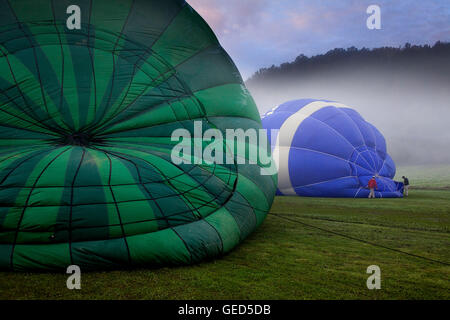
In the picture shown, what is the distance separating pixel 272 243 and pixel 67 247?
1844 millimetres

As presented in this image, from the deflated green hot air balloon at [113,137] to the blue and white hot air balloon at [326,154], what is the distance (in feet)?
16.6

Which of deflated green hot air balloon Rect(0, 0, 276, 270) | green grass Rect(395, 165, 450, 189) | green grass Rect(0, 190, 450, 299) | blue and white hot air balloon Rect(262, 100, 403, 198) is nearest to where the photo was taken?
green grass Rect(0, 190, 450, 299)

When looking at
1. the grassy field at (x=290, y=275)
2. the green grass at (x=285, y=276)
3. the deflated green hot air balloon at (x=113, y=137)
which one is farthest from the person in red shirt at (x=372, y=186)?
the deflated green hot air balloon at (x=113, y=137)

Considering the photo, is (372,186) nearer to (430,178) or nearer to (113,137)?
(113,137)

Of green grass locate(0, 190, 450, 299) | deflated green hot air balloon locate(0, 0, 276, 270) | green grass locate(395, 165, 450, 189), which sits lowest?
green grass locate(0, 190, 450, 299)

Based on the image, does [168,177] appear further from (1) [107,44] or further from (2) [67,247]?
(1) [107,44]

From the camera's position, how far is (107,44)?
3.22 m

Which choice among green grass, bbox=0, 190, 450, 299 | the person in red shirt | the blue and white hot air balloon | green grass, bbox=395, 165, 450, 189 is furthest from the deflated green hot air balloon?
green grass, bbox=395, 165, 450, 189

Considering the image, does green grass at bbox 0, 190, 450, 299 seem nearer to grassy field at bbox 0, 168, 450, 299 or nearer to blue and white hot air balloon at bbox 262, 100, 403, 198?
grassy field at bbox 0, 168, 450, 299

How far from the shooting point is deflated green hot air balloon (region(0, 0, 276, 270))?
232 centimetres

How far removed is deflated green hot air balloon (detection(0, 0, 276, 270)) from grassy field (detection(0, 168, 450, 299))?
18 cm

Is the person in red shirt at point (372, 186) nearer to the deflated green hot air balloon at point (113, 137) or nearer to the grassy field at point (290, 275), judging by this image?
the grassy field at point (290, 275)

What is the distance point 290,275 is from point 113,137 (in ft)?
6.27
